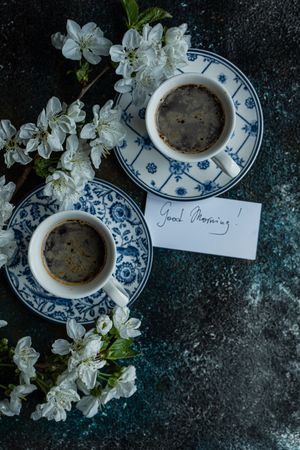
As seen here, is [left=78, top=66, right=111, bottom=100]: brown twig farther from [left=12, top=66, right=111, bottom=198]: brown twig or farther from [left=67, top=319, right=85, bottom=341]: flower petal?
[left=67, top=319, right=85, bottom=341]: flower petal

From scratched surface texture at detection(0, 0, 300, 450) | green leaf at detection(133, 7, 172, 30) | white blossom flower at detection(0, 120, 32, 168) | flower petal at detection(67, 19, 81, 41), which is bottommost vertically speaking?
scratched surface texture at detection(0, 0, 300, 450)

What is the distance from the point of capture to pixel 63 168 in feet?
2.97

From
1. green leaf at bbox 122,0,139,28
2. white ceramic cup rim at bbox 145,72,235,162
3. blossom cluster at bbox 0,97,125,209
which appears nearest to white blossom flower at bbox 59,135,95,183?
blossom cluster at bbox 0,97,125,209

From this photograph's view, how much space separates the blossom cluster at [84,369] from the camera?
0.87 meters

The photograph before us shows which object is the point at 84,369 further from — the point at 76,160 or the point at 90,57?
the point at 90,57

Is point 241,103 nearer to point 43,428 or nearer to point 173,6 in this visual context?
point 173,6

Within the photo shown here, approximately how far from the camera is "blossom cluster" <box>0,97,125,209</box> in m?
0.89

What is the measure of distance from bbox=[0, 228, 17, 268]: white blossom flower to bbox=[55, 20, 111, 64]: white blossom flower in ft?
0.89

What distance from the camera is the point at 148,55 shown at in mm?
910

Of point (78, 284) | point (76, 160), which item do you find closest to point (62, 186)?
point (76, 160)

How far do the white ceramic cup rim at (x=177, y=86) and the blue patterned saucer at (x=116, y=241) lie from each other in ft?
0.32

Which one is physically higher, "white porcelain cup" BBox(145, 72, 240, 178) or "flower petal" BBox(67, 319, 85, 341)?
"white porcelain cup" BBox(145, 72, 240, 178)

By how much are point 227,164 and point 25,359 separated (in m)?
0.39

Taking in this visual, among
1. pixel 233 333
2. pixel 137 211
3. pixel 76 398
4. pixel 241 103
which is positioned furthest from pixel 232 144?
pixel 76 398
